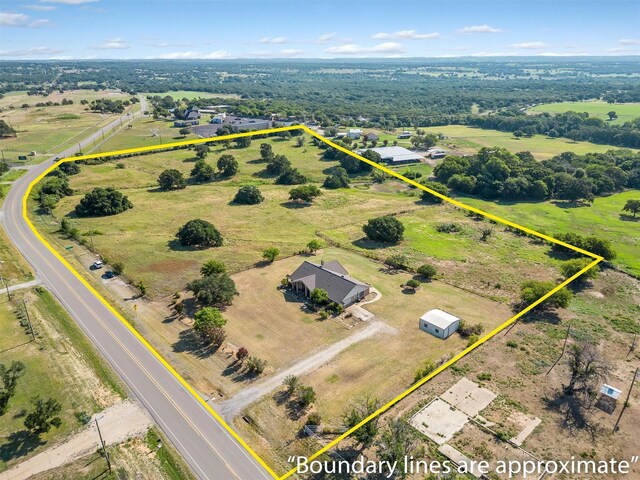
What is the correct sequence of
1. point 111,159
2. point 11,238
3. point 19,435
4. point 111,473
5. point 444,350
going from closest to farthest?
point 111,473
point 19,435
point 444,350
point 11,238
point 111,159

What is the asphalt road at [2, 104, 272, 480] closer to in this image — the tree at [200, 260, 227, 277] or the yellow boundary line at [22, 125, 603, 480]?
the yellow boundary line at [22, 125, 603, 480]

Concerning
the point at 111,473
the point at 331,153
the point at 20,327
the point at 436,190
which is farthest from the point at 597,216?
the point at 20,327

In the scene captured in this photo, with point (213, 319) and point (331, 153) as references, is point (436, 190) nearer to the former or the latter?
point (331, 153)

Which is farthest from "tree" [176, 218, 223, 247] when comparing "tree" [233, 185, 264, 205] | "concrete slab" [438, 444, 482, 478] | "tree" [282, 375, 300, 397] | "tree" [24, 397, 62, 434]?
"concrete slab" [438, 444, 482, 478]

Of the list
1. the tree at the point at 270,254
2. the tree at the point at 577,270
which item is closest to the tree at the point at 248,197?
the tree at the point at 270,254

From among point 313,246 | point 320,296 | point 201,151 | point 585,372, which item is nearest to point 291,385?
point 320,296

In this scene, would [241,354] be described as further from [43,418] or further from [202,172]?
[202,172]
